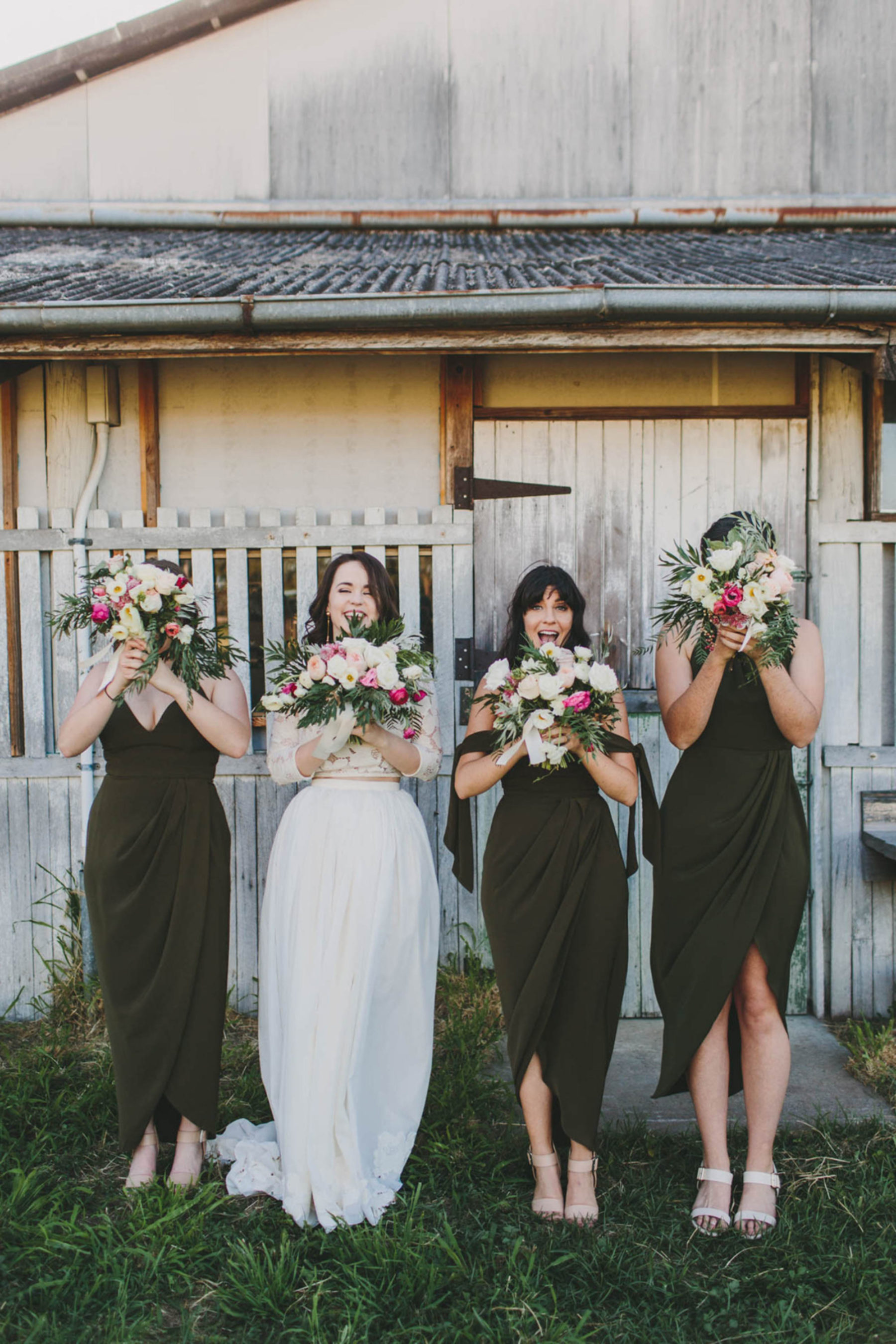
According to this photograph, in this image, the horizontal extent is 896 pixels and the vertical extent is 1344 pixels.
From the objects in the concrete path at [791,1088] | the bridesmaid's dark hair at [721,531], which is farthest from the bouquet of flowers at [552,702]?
the concrete path at [791,1088]

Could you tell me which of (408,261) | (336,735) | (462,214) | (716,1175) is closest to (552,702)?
(336,735)

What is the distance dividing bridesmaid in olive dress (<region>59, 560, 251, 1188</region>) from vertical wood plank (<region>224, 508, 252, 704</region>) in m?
1.43

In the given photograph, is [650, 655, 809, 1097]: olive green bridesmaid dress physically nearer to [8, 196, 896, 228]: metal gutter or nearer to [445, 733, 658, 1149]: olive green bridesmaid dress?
[445, 733, 658, 1149]: olive green bridesmaid dress

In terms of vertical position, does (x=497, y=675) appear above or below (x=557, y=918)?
above

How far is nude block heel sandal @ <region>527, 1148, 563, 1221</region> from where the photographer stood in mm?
3148

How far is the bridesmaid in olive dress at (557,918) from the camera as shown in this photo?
3211mm

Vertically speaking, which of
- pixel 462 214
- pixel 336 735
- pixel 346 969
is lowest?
pixel 346 969

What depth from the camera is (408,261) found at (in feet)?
17.7

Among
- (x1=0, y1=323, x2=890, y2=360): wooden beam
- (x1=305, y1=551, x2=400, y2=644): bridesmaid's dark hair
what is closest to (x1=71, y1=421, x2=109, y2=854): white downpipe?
(x1=0, y1=323, x2=890, y2=360): wooden beam

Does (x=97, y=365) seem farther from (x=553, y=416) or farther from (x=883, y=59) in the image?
(x=883, y=59)

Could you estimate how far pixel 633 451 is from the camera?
5012mm

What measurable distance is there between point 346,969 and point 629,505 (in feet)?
9.36

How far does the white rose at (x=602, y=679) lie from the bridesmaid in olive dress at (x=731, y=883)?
33 cm

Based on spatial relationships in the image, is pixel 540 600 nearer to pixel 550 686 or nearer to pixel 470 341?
pixel 550 686
